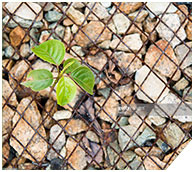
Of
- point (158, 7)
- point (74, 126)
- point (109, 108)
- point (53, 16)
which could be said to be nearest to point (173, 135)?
point (109, 108)

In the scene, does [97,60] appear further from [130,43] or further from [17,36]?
[17,36]

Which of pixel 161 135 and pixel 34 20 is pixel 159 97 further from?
pixel 34 20

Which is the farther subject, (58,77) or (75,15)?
(75,15)

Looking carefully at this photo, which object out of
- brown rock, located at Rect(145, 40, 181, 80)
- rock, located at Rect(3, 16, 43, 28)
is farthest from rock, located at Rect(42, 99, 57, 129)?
brown rock, located at Rect(145, 40, 181, 80)

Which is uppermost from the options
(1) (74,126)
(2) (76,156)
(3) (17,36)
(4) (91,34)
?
(4) (91,34)

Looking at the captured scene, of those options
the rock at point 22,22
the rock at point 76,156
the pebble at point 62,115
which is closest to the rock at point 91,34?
the rock at point 22,22
